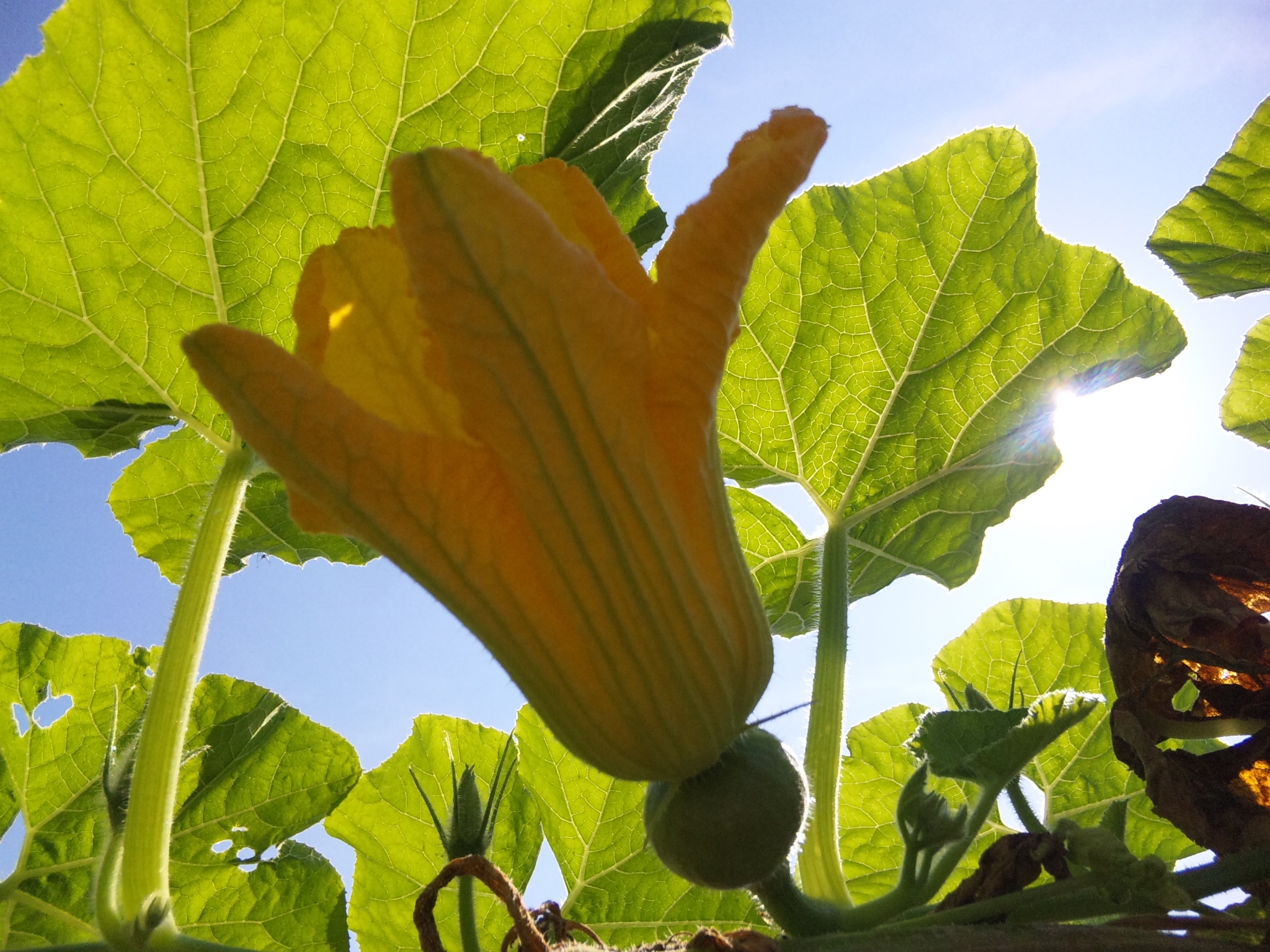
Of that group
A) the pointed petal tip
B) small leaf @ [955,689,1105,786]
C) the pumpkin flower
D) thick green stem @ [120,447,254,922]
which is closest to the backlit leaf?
small leaf @ [955,689,1105,786]

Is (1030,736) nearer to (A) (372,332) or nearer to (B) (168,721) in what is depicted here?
(A) (372,332)

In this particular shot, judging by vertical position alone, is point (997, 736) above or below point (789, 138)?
below

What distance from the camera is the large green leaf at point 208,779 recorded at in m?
2.12

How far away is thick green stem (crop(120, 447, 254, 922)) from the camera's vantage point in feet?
4.15

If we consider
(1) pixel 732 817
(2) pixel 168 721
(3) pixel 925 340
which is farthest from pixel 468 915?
(3) pixel 925 340

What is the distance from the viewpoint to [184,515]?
88.6 inches

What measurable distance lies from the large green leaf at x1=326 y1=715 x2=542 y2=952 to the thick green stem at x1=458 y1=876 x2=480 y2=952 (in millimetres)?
906

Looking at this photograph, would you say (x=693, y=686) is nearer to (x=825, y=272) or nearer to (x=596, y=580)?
(x=596, y=580)

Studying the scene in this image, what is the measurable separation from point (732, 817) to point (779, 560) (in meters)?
1.30

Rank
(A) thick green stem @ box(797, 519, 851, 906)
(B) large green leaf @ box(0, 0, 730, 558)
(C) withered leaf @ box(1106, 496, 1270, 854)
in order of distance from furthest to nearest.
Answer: (B) large green leaf @ box(0, 0, 730, 558) < (A) thick green stem @ box(797, 519, 851, 906) < (C) withered leaf @ box(1106, 496, 1270, 854)

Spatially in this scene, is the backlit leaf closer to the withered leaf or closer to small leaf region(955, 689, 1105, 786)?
small leaf region(955, 689, 1105, 786)

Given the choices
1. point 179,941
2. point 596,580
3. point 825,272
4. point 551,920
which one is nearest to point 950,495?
point 825,272

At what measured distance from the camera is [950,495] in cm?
206

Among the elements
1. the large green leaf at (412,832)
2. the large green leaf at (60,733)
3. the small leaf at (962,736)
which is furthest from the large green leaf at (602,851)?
the small leaf at (962,736)
